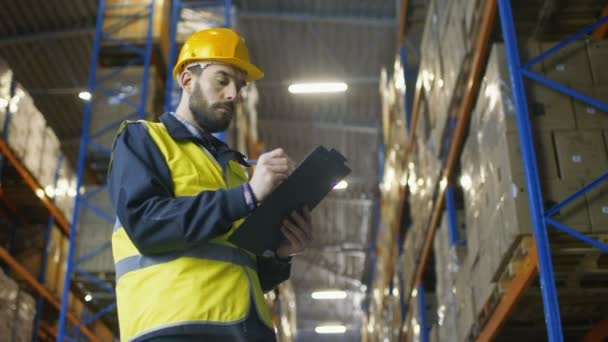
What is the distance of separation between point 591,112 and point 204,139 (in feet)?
11.7

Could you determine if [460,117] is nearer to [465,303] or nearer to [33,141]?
[465,303]

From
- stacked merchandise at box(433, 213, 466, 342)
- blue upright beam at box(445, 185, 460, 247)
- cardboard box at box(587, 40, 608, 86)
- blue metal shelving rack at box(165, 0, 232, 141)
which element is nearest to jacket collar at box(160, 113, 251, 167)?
cardboard box at box(587, 40, 608, 86)

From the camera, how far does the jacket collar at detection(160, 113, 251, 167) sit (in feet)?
8.21

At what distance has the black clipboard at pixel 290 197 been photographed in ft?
7.50

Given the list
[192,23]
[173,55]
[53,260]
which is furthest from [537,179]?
[53,260]

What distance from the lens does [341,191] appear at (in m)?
21.5

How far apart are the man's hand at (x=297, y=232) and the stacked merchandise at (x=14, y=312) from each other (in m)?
8.65

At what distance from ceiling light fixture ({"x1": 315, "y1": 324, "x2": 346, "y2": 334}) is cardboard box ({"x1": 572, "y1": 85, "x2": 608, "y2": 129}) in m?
23.2

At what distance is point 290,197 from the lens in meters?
2.34

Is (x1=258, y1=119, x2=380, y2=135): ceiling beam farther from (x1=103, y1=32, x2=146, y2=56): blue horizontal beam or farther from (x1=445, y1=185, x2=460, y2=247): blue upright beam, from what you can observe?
(x1=445, y1=185, x2=460, y2=247): blue upright beam

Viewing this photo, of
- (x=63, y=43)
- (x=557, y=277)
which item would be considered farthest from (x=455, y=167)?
(x=63, y=43)

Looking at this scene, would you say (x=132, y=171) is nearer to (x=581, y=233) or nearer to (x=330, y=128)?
(x=581, y=233)

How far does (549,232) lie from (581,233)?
229mm

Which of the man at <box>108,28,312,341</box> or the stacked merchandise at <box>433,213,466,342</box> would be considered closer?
the man at <box>108,28,312,341</box>
